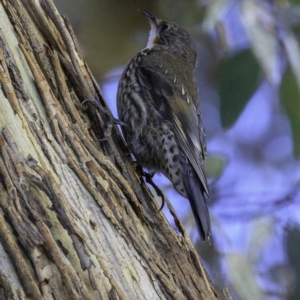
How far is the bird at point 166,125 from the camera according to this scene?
8.62ft

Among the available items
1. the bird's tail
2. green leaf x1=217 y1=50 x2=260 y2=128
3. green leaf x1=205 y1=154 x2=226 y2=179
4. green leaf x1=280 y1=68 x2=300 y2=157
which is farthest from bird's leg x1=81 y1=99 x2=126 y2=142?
green leaf x1=205 y1=154 x2=226 y2=179

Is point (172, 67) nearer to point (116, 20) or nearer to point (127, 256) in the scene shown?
point (116, 20)

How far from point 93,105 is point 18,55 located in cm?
33

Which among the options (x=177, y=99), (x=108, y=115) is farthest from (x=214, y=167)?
(x=108, y=115)

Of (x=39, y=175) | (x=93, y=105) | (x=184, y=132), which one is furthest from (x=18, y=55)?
(x=184, y=132)

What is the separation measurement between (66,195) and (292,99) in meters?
1.68

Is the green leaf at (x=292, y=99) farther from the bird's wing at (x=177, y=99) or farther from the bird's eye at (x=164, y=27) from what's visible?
the bird's eye at (x=164, y=27)

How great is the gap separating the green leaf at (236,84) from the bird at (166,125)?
5.9 inches

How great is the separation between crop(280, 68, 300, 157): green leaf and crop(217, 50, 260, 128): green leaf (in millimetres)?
144

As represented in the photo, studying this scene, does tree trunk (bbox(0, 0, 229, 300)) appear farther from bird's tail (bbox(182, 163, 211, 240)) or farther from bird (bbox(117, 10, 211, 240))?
bird (bbox(117, 10, 211, 240))

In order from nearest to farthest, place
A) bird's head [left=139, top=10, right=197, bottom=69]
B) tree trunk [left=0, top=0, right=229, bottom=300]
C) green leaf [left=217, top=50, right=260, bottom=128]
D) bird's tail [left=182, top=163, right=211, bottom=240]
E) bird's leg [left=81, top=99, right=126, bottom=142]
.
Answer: tree trunk [left=0, top=0, right=229, bottom=300] → bird's leg [left=81, top=99, right=126, bottom=142] → bird's tail [left=182, top=163, right=211, bottom=240] → green leaf [left=217, top=50, right=260, bottom=128] → bird's head [left=139, top=10, right=197, bottom=69]

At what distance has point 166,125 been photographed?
275 centimetres

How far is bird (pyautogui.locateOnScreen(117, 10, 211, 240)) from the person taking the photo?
2.63 m

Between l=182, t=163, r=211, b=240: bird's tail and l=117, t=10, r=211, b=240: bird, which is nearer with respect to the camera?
l=182, t=163, r=211, b=240: bird's tail
